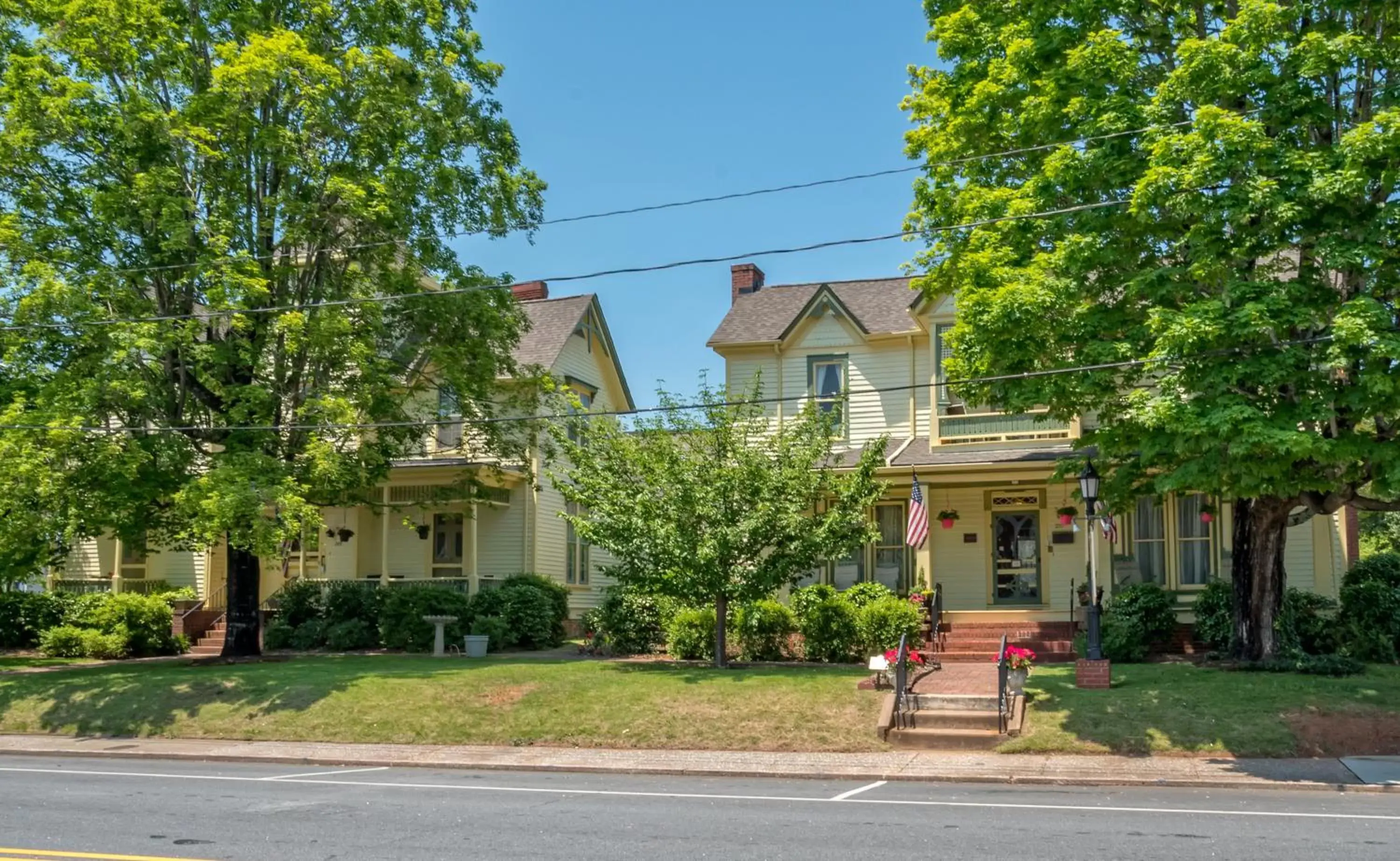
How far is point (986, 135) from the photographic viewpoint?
1962cm

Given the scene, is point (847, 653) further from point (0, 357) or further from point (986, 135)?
point (0, 357)

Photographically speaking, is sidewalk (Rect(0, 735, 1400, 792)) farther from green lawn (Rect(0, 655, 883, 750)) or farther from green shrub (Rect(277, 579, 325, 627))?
green shrub (Rect(277, 579, 325, 627))

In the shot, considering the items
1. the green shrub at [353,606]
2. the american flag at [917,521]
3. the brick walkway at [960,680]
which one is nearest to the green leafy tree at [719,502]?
the american flag at [917,521]

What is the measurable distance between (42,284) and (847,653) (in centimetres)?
1552

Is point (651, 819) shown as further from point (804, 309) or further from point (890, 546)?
point (804, 309)

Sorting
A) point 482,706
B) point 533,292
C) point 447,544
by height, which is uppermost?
point 533,292

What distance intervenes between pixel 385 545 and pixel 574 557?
5.83 m

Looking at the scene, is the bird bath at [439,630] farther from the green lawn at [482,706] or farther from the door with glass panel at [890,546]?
the door with glass panel at [890,546]

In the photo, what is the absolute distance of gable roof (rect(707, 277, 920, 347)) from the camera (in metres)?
28.4

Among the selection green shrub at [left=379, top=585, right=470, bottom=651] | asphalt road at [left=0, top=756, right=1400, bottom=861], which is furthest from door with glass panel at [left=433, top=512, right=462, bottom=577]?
asphalt road at [left=0, top=756, right=1400, bottom=861]

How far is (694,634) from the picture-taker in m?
22.9

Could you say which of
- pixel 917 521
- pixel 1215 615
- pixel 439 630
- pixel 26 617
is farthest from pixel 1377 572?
pixel 26 617

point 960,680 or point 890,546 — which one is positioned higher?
point 890,546

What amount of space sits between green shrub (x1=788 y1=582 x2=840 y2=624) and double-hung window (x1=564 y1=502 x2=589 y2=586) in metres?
11.1
